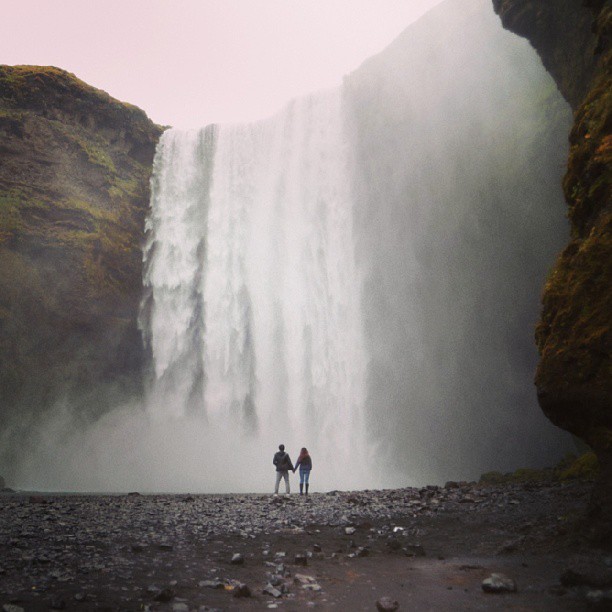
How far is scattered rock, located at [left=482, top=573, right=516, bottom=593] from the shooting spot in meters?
4.30

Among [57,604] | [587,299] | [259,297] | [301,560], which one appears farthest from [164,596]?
[259,297]

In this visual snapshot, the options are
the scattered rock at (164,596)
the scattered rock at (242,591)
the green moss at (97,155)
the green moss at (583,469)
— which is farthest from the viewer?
the green moss at (97,155)

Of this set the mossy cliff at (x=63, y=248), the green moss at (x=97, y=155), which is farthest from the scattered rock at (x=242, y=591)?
the green moss at (x=97, y=155)

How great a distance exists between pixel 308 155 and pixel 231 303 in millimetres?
12376

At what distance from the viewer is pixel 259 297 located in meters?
31.4

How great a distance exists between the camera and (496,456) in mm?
25672

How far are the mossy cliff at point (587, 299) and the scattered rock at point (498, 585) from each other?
1655mm

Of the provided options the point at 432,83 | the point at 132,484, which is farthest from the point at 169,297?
the point at 432,83

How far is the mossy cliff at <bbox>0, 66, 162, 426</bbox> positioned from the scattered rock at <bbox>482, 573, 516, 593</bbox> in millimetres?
28835

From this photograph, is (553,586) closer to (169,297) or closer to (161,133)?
(169,297)

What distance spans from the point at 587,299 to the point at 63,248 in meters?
29.5

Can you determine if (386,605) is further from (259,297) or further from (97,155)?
(97,155)

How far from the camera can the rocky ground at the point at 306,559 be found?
411 centimetres

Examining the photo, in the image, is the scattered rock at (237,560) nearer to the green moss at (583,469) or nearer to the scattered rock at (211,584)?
the scattered rock at (211,584)
